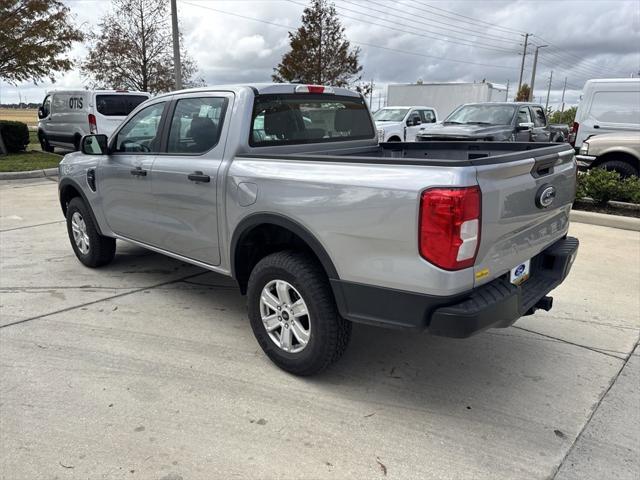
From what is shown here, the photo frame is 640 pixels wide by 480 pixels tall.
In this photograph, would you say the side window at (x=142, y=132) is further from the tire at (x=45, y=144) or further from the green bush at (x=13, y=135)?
the tire at (x=45, y=144)

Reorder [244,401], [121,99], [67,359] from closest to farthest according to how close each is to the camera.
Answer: [244,401] < [67,359] < [121,99]

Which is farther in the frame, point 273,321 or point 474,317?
point 273,321

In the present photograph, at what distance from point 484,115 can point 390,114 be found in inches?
218

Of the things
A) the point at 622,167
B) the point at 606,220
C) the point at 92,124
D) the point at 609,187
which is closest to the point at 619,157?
the point at 622,167

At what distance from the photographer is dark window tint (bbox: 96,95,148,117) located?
1303 cm

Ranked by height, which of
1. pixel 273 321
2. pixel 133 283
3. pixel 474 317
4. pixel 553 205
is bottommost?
pixel 133 283

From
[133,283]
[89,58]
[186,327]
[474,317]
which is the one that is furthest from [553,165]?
[89,58]

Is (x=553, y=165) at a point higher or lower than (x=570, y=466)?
higher

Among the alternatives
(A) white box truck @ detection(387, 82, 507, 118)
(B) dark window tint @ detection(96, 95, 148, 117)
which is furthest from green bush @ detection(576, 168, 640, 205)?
(A) white box truck @ detection(387, 82, 507, 118)

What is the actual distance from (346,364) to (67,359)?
187 cm

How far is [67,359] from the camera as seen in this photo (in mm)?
3389

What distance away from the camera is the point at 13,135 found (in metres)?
14.7

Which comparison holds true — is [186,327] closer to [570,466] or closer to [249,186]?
[249,186]

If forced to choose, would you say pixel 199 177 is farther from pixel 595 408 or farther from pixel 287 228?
pixel 595 408
